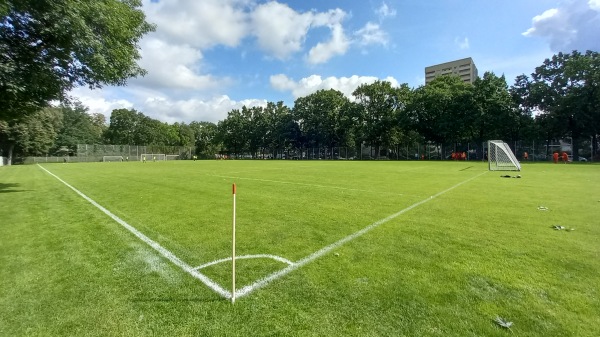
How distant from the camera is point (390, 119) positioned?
60.1 m

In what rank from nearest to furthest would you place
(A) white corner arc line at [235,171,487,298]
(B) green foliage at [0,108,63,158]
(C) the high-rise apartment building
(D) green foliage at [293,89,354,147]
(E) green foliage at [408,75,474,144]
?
(A) white corner arc line at [235,171,487,298]
(E) green foliage at [408,75,474,144]
(B) green foliage at [0,108,63,158]
(D) green foliage at [293,89,354,147]
(C) the high-rise apartment building

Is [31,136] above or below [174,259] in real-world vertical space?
above

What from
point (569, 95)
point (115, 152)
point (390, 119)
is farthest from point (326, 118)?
point (115, 152)

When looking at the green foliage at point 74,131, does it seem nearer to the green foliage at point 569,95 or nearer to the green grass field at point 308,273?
the green grass field at point 308,273

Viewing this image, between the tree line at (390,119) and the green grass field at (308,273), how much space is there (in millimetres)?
25407

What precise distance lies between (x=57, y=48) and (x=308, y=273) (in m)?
11.6

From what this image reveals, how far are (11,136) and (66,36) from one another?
63.4m

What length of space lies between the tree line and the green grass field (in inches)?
1000

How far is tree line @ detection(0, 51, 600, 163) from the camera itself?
43.0 m

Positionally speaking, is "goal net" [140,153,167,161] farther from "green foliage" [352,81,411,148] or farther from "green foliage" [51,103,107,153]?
"green foliage" [352,81,411,148]

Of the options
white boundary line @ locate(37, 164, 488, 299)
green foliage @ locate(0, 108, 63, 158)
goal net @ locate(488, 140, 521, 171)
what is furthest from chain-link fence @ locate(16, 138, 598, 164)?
white boundary line @ locate(37, 164, 488, 299)

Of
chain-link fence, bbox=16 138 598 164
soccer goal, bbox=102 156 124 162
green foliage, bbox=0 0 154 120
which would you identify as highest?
green foliage, bbox=0 0 154 120

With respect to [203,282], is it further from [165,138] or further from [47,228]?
[165,138]

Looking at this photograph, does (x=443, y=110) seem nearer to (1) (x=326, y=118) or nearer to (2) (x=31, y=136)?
(1) (x=326, y=118)
